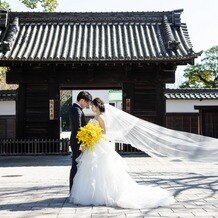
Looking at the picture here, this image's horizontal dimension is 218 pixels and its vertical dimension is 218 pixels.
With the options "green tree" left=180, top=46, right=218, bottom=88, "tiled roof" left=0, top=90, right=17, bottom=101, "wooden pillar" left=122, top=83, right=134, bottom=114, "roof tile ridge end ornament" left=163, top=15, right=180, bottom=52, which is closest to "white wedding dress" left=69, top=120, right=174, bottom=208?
"wooden pillar" left=122, top=83, right=134, bottom=114

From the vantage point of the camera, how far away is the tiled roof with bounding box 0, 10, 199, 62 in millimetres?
16438

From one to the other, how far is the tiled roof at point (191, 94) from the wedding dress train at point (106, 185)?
49.9ft

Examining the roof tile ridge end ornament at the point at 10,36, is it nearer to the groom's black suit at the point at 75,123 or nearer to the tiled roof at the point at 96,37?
the tiled roof at the point at 96,37

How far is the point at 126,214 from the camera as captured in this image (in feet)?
20.9

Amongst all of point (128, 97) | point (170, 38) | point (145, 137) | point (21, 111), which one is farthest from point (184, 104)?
point (145, 137)

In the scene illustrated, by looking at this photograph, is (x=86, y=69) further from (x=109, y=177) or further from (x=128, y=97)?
(x=109, y=177)

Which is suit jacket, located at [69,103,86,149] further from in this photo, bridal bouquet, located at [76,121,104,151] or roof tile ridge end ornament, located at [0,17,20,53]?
roof tile ridge end ornament, located at [0,17,20,53]

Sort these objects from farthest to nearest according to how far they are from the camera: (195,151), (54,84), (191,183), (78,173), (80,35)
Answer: (80,35) → (54,84) → (195,151) → (191,183) → (78,173)

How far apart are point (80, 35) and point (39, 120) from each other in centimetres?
487

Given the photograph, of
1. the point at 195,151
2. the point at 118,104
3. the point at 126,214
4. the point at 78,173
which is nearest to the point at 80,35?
the point at 195,151

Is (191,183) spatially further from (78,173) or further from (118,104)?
(118,104)

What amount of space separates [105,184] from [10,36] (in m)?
12.7

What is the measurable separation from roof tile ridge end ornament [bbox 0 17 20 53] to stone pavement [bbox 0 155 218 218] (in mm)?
4867

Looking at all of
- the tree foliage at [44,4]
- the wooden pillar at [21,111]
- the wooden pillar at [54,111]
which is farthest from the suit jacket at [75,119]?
the tree foliage at [44,4]
